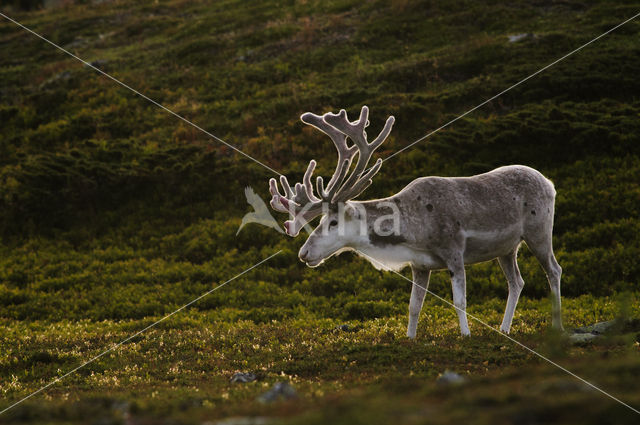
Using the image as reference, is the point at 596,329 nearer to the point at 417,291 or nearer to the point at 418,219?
the point at 417,291

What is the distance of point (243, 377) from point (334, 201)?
3.51 metres

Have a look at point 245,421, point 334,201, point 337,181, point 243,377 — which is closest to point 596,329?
point 334,201

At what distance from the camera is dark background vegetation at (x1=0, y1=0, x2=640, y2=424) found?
17219 millimetres

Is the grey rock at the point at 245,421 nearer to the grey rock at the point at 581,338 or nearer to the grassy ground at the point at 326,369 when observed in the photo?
the grassy ground at the point at 326,369

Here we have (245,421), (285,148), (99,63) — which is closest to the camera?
(245,421)

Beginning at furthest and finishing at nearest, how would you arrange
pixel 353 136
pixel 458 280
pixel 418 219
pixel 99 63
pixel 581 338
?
pixel 99 63, pixel 353 136, pixel 418 219, pixel 458 280, pixel 581 338

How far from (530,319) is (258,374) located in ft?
21.5

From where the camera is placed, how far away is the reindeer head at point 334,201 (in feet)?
33.6

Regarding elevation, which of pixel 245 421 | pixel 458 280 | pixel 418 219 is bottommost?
pixel 458 280

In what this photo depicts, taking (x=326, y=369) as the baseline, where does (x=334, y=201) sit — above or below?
above

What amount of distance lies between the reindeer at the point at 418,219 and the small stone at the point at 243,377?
230cm

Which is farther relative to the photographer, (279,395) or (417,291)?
(417,291)

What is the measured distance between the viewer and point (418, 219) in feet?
33.4

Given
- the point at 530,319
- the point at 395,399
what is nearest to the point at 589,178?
the point at 530,319
